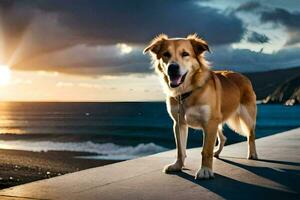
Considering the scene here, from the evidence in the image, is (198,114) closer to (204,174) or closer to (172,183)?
(204,174)

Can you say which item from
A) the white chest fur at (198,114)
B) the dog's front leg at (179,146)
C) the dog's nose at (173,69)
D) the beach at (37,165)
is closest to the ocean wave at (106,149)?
the beach at (37,165)

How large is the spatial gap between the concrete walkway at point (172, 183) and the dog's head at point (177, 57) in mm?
1112

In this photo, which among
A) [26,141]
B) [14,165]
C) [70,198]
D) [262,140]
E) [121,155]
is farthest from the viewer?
[26,141]

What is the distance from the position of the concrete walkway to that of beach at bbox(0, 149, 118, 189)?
3053cm

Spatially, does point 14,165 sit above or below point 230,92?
below

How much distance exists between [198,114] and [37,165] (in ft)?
148

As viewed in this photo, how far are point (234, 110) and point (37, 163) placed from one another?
4626 cm

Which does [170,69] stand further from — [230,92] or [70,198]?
[70,198]

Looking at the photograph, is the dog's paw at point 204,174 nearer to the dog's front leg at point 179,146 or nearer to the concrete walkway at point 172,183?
the concrete walkway at point 172,183

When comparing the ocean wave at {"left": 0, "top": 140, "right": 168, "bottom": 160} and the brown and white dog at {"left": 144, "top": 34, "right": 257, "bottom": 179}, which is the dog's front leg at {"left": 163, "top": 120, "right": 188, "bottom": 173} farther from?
the ocean wave at {"left": 0, "top": 140, "right": 168, "bottom": 160}

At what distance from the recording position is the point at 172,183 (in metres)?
5.34

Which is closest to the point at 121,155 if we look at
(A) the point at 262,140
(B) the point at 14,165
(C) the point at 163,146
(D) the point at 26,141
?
(C) the point at 163,146

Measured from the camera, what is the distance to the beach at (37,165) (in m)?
39.6

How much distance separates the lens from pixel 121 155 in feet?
191
